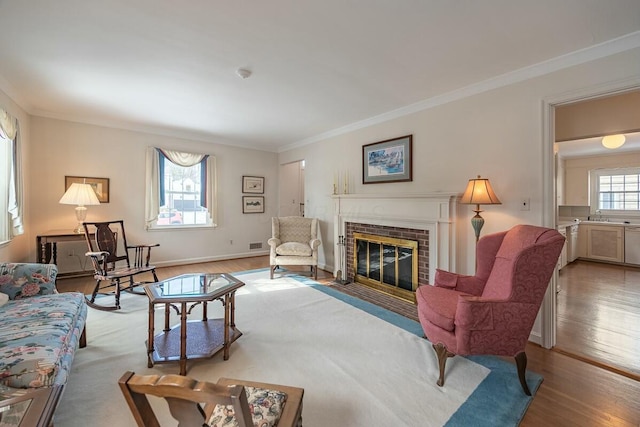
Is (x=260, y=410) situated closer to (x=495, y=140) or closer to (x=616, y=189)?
(x=495, y=140)

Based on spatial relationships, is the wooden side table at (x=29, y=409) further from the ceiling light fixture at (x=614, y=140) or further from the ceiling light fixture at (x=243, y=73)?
the ceiling light fixture at (x=614, y=140)

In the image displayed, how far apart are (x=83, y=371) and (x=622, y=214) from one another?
8.82 m

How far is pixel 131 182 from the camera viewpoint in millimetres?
4629

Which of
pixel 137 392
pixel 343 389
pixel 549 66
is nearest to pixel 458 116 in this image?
pixel 549 66

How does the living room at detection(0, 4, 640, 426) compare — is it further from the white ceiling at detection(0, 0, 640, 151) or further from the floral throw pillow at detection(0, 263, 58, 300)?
the floral throw pillow at detection(0, 263, 58, 300)

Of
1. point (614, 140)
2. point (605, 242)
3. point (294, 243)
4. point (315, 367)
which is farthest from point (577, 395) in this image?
point (605, 242)

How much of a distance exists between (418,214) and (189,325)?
8.77ft

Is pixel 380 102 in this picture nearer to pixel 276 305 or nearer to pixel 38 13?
pixel 276 305

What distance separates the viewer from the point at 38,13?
183 centimetres

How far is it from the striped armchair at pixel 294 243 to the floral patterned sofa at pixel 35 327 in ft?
8.16

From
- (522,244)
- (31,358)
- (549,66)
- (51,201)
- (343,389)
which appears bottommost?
(343,389)

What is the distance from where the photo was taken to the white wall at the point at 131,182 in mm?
3963

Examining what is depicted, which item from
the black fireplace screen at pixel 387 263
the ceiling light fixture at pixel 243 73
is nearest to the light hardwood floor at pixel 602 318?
the black fireplace screen at pixel 387 263

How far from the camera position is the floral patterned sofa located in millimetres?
1243
